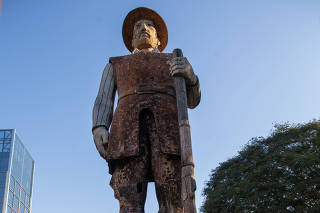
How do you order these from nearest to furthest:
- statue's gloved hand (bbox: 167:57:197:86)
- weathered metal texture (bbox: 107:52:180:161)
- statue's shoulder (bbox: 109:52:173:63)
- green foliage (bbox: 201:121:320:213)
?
weathered metal texture (bbox: 107:52:180:161), statue's gloved hand (bbox: 167:57:197:86), statue's shoulder (bbox: 109:52:173:63), green foliage (bbox: 201:121:320:213)

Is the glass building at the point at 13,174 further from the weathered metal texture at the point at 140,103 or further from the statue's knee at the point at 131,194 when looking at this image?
the statue's knee at the point at 131,194

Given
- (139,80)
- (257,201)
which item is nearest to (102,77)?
(139,80)

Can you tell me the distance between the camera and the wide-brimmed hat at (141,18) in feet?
18.2

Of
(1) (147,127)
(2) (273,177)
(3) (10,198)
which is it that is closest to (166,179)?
(1) (147,127)

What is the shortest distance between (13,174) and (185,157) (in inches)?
1550

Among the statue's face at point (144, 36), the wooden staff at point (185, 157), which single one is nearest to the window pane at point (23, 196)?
the statue's face at point (144, 36)

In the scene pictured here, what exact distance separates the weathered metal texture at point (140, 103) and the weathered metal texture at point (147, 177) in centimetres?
11

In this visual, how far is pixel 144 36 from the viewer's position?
525 centimetres

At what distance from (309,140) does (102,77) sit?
15.3 metres

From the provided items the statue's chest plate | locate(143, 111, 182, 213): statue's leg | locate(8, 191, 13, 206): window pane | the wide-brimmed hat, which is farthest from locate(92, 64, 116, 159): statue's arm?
locate(8, 191, 13, 206): window pane

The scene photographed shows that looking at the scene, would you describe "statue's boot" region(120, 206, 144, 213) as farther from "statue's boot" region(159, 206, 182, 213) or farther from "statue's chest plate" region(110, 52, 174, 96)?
"statue's chest plate" region(110, 52, 174, 96)

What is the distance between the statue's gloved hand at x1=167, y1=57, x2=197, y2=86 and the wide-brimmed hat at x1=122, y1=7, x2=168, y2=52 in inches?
46.9

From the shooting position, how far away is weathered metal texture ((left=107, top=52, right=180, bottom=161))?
4238mm

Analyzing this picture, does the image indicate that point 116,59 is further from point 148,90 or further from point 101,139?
point 101,139
